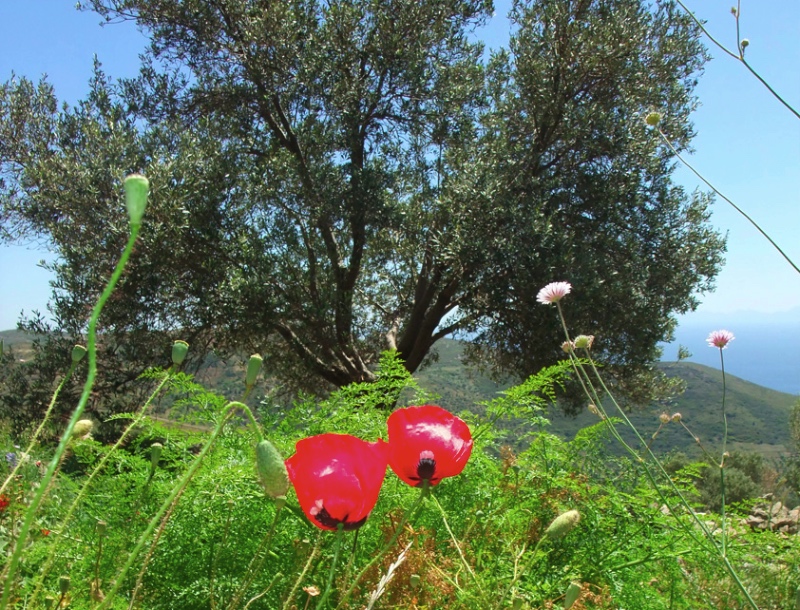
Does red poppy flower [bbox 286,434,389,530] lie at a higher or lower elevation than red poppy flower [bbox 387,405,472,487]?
lower

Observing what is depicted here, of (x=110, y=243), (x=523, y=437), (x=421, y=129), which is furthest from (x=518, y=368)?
(x=523, y=437)

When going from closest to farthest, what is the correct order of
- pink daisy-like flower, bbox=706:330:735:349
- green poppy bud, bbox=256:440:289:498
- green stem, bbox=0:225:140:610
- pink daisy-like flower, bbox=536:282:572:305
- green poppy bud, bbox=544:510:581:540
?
green stem, bbox=0:225:140:610 < green poppy bud, bbox=256:440:289:498 < green poppy bud, bbox=544:510:581:540 < pink daisy-like flower, bbox=536:282:572:305 < pink daisy-like flower, bbox=706:330:735:349

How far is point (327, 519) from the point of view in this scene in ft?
2.83

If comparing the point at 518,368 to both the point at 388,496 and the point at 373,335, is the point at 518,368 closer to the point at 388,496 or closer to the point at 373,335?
the point at 373,335

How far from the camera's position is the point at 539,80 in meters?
7.39

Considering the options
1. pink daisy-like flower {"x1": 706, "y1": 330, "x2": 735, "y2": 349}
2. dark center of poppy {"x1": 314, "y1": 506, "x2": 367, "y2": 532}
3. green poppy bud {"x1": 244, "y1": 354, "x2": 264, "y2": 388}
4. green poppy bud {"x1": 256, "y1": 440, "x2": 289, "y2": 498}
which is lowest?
dark center of poppy {"x1": 314, "y1": 506, "x2": 367, "y2": 532}

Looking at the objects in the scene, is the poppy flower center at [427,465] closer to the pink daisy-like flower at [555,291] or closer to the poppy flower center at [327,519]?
the poppy flower center at [327,519]

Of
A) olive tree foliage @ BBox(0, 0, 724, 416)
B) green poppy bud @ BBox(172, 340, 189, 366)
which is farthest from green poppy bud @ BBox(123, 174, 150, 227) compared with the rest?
olive tree foliage @ BBox(0, 0, 724, 416)

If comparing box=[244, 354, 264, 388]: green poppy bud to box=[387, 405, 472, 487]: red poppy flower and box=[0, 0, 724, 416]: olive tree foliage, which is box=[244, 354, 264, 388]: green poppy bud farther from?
box=[0, 0, 724, 416]: olive tree foliage

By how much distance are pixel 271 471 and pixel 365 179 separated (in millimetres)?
6703

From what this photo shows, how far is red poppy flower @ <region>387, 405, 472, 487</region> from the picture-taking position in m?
0.98

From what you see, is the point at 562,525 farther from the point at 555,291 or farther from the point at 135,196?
the point at 555,291

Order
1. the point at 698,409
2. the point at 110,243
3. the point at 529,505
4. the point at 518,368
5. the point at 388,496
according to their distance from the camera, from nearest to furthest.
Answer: the point at 388,496, the point at 529,505, the point at 110,243, the point at 518,368, the point at 698,409

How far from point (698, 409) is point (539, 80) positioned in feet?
137
